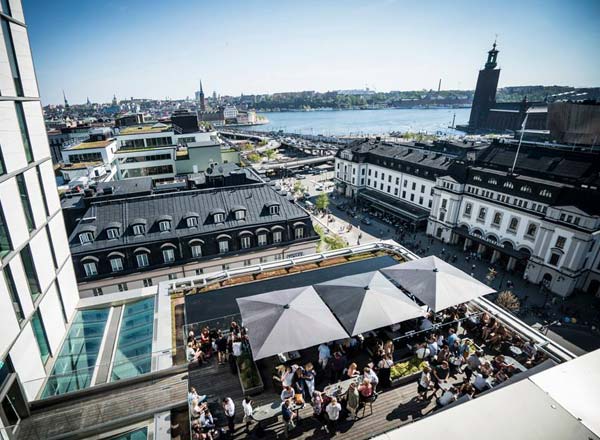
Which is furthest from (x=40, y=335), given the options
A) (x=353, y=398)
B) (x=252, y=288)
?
(x=353, y=398)

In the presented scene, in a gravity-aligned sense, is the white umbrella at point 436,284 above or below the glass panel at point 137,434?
above

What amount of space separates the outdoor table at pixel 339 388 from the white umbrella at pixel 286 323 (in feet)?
5.60

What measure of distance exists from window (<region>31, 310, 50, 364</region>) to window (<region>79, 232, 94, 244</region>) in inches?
767

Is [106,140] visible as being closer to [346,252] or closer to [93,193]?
[93,193]

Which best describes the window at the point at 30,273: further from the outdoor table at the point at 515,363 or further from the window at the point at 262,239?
the window at the point at 262,239

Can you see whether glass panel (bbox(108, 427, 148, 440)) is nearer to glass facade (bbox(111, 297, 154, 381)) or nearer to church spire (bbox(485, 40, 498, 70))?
glass facade (bbox(111, 297, 154, 381))

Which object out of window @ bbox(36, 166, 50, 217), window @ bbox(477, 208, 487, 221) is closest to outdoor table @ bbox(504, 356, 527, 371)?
window @ bbox(36, 166, 50, 217)

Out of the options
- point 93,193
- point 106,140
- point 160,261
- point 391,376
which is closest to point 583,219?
point 391,376

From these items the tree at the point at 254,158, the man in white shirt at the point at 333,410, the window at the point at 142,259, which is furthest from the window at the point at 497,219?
the tree at the point at 254,158

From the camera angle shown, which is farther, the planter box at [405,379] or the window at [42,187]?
the planter box at [405,379]

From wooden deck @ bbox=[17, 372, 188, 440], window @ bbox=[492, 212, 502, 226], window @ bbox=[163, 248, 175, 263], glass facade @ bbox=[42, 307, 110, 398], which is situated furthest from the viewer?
window @ bbox=[492, 212, 502, 226]

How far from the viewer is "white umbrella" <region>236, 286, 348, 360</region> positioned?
1243cm

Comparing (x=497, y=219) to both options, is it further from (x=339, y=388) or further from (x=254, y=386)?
(x=254, y=386)

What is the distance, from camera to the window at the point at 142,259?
2960 cm
